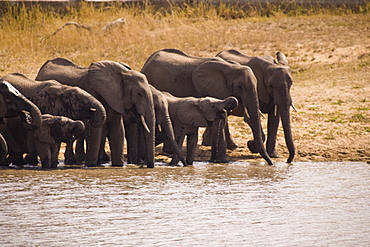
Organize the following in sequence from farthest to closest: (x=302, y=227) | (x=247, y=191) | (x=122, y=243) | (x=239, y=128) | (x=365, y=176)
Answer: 1. (x=239, y=128)
2. (x=365, y=176)
3. (x=247, y=191)
4. (x=302, y=227)
5. (x=122, y=243)

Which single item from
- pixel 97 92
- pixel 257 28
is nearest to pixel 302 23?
pixel 257 28

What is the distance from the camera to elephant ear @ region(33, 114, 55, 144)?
12188mm

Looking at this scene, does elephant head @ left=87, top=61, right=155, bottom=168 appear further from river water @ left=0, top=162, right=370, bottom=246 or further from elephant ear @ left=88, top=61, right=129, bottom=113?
river water @ left=0, top=162, right=370, bottom=246

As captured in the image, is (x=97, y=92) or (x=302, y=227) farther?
(x=97, y=92)

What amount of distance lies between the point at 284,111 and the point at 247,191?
361cm

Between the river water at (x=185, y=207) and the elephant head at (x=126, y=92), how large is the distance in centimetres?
68

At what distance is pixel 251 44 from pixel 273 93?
8851 mm

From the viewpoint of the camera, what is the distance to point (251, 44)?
913 inches

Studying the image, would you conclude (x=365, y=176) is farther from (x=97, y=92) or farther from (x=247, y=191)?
(x=97, y=92)

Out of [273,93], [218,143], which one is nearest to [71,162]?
[218,143]

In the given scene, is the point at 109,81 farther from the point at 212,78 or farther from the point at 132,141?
the point at 212,78

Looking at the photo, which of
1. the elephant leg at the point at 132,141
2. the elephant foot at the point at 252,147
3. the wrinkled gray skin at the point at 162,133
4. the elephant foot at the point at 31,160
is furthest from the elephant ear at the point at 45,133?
the elephant foot at the point at 252,147

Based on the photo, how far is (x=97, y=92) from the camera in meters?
13.1

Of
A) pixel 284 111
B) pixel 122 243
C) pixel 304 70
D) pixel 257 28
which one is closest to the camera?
pixel 122 243
